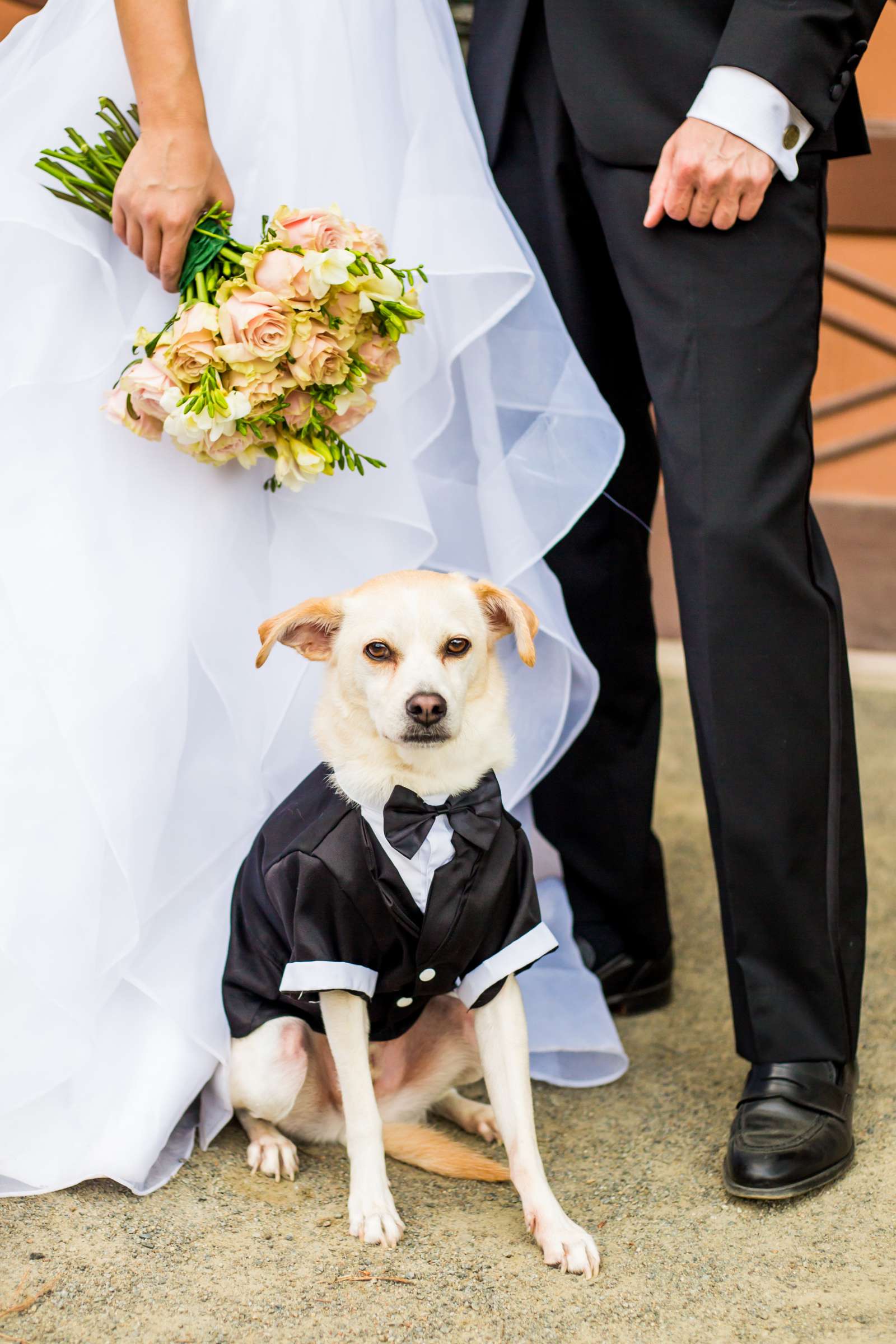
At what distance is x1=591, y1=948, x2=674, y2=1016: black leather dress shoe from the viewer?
90.5 inches

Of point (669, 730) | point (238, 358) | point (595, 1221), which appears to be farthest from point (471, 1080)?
point (669, 730)

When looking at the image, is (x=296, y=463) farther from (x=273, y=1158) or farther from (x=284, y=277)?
(x=273, y=1158)

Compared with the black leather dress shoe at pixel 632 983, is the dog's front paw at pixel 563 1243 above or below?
above

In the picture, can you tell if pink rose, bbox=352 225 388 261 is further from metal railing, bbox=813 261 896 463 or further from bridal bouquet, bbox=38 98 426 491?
metal railing, bbox=813 261 896 463

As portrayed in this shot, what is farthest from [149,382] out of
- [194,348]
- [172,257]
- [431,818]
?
[431,818]

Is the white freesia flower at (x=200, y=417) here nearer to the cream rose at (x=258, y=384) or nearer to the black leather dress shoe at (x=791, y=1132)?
the cream rose at (x=258, y=384)

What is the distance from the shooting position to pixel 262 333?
1613 millimetres

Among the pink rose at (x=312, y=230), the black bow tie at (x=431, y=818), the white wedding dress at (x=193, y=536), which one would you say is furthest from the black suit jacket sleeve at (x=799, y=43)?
the black bow tie at (x=431, y=818)

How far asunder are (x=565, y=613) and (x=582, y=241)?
62 centimetres

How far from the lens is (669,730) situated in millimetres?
3674

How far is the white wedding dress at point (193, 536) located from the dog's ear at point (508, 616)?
150mm

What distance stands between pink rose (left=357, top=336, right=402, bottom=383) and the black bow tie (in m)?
0.62

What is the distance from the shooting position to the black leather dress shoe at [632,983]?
2299 mm

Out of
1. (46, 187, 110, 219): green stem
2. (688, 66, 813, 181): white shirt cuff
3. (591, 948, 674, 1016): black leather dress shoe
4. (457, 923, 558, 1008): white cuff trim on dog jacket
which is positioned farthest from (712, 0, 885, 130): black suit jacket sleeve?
(591, 948, 674, 1016): black leather dress shoe
